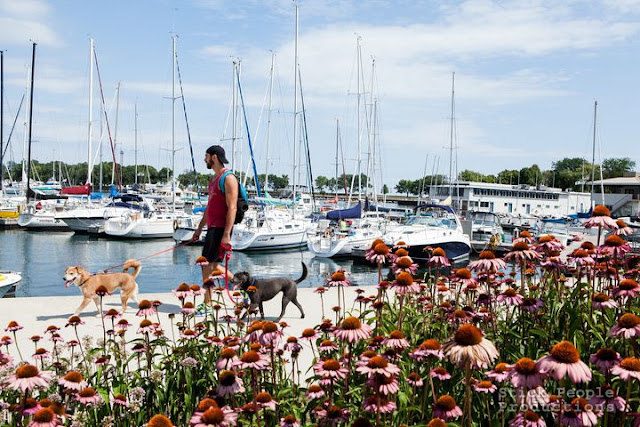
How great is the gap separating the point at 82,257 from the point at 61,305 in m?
25.3

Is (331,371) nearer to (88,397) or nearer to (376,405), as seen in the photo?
(376,405)

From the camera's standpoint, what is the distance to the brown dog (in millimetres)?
7118

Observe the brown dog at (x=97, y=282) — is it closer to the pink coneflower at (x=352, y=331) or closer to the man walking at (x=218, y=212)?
the man walking at (x=218, y=212)

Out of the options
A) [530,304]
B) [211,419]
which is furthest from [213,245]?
[211,419]

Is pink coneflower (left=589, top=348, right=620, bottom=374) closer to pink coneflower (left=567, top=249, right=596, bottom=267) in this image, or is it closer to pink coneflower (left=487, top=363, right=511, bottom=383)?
pink coneflower (left=487, top=363, right=511, bottom=383)

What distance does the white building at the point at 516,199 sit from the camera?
223ft

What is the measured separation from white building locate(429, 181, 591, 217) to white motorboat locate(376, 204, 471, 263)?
3877 centimetres

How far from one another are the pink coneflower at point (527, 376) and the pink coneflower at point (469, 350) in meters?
0.11

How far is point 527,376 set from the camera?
2199mm

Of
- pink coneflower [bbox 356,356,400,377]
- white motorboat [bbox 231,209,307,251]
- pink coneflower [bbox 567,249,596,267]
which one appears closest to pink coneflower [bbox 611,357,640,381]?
pink coneflower [bbox 356,356,400,377]

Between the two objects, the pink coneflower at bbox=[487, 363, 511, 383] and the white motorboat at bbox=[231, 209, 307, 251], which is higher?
the pink coneflower at bbox=[487, 363, 511, 383]

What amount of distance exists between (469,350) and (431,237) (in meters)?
25.0

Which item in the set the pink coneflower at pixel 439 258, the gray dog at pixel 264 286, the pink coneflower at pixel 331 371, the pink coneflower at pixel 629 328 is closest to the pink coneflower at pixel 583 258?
the pink coneflower at pixel 439 258

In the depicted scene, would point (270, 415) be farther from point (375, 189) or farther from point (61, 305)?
point (375, 189)
